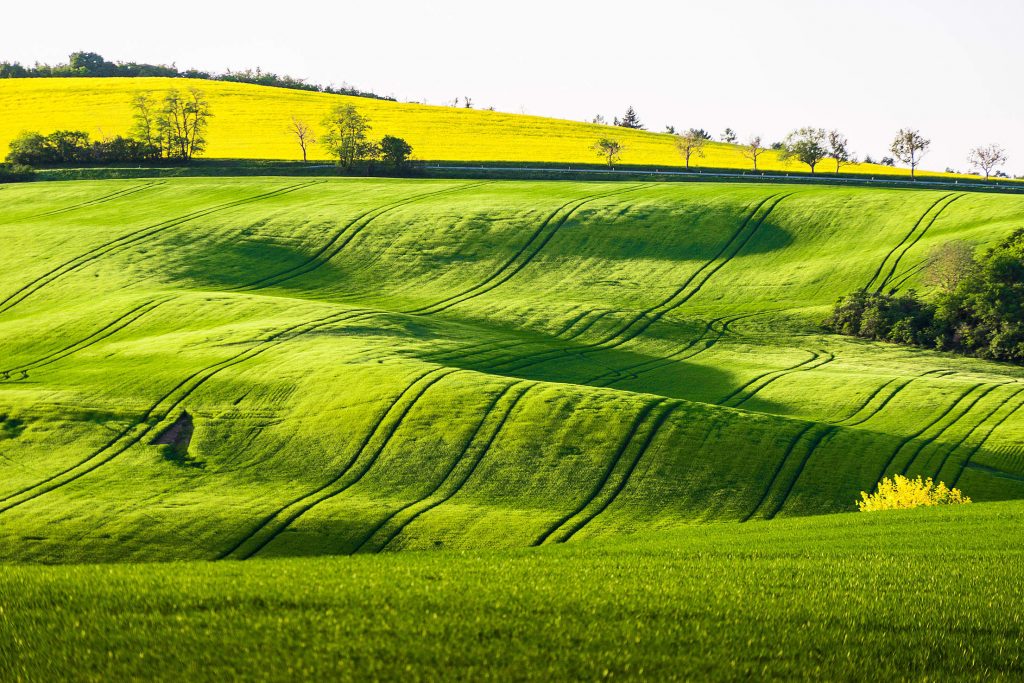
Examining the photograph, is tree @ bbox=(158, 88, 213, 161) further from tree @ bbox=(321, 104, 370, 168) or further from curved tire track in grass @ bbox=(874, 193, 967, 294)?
curved tire track in grass @ bbox=(874, 193, 967, 294)

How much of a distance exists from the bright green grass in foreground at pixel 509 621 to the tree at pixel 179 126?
99.8 metres

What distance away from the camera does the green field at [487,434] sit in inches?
485

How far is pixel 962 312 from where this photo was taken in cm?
6269

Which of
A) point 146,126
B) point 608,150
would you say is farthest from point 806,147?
point 146,126

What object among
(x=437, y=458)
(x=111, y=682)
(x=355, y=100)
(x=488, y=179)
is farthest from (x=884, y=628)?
(x=355, y=100)

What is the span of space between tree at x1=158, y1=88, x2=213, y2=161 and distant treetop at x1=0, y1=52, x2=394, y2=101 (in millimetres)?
62988

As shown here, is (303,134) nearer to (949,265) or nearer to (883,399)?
(949,265)

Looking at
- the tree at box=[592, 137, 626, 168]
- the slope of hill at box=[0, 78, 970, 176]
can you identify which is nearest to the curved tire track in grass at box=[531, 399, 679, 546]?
the slope of hill at box=[0, 78, 970, 176]

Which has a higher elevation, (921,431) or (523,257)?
(523,257)

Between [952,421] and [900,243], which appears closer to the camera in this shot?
[952,421]

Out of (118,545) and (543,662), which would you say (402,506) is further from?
(543,662)

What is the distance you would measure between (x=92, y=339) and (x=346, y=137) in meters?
54.8

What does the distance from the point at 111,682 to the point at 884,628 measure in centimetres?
952

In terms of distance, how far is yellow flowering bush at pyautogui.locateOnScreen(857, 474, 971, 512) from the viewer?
1315 inches
